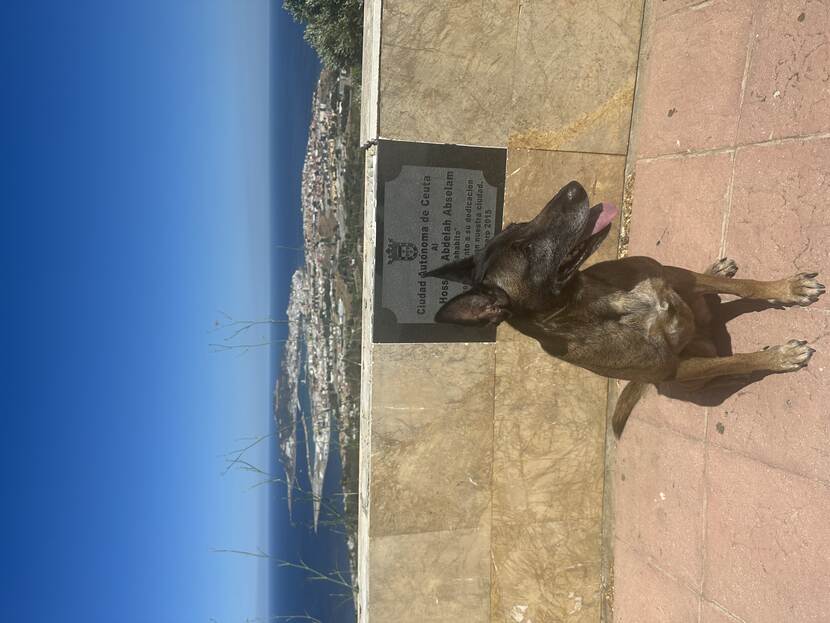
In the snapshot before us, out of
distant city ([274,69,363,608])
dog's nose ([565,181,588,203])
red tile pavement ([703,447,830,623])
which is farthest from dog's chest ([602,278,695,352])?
distant city ([274,69,363,608])

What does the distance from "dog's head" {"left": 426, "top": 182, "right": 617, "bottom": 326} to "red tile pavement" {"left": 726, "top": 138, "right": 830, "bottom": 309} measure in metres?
1.35

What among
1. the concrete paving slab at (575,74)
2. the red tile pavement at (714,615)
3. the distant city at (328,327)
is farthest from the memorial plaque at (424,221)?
the red tile pavement at (714,615)

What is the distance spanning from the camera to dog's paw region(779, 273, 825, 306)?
3162 mm

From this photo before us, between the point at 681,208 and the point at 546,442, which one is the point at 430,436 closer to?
Answer: the point at 546,442

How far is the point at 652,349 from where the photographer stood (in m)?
3.24

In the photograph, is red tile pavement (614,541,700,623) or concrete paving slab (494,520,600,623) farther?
concrete paving slab (494,520,600,623)

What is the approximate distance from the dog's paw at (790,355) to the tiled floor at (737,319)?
0.19 feet

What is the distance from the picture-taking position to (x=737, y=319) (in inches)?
149

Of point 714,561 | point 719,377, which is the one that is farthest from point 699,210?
point 714,561

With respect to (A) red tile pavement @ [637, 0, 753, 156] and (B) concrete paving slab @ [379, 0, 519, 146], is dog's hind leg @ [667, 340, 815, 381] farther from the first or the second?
(B) concrete paving slab @ [379, 0, 519, 146]

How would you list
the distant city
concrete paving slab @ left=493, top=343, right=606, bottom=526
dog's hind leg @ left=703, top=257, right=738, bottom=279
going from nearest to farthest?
dog's hind leg @ left=703, top=257, right=738, bottom=279 → concrete paving slab @ left=493, top=343, right=606, bottom=526 → the distant city

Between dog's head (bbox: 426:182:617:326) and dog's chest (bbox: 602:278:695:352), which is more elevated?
dog's head (bbox: 426:182:617:326)

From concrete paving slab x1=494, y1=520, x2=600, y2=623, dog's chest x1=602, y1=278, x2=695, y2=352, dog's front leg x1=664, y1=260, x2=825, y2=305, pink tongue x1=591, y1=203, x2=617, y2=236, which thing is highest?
pink tongue x1=591, y1=203, x2=617, y2=236

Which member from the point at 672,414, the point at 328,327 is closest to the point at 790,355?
the point at 672,414
